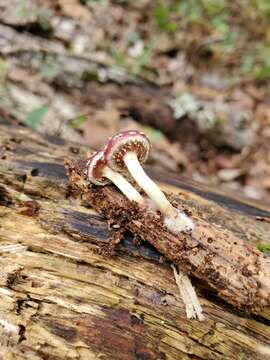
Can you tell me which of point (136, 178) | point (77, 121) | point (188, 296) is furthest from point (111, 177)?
point (77, 121)

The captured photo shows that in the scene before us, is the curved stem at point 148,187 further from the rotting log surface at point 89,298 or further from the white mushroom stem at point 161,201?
the rotting log surface at point 89,298

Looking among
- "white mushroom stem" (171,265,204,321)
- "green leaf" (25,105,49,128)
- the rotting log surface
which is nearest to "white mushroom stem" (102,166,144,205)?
the rotting log surface

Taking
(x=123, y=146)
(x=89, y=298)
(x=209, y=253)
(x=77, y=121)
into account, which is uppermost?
(x=77, y=121)

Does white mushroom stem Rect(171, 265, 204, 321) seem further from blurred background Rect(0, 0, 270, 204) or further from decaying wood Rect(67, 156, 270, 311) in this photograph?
blurred background Rect(0, 0, 270, 204)

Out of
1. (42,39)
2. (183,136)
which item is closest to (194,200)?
(183,136)

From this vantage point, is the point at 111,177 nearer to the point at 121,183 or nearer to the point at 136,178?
the point at 121,183

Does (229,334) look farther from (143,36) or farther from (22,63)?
(143,36)

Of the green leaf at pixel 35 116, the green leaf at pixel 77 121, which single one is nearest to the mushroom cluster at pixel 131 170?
the green leaf at pixel 35 116
